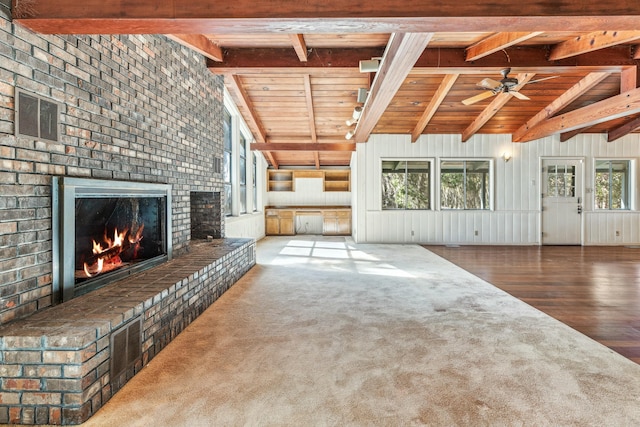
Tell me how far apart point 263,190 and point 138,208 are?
7.27m

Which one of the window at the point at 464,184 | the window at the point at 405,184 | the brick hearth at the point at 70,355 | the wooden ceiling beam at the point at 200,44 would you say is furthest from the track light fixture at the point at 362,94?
the brick hearth at the point at 70,355

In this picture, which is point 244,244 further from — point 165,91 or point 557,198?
point 557,198

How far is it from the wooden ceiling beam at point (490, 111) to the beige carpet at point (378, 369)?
358cm

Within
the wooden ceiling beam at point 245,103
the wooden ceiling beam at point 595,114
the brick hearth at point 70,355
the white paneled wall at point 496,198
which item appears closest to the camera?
the brick hearth at point 70,355

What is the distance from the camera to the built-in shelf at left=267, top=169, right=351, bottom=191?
11.3 m

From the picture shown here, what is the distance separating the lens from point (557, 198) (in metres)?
8.27

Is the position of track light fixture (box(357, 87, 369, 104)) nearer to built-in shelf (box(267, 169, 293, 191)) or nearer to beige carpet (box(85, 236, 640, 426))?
beige carpet (box(85, 236, 640, 426))

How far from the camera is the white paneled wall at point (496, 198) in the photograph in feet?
26.7

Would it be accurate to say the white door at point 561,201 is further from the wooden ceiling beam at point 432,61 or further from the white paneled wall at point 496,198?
the wooden ceiling beam at point 432,61

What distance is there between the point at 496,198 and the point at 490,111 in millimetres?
2449

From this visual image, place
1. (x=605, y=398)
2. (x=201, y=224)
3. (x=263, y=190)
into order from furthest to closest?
(x=263, y=190)
(x=201, y=224)
(x=605, y=398)

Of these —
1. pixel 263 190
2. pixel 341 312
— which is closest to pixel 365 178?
pixel 263 190

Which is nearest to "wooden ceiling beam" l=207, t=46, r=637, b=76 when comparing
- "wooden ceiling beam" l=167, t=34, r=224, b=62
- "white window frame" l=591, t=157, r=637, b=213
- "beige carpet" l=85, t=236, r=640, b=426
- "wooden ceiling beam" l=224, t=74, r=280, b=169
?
"wooden ceiling beam" l=167, t=34, r=224, b=62

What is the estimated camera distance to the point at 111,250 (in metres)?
3.04
